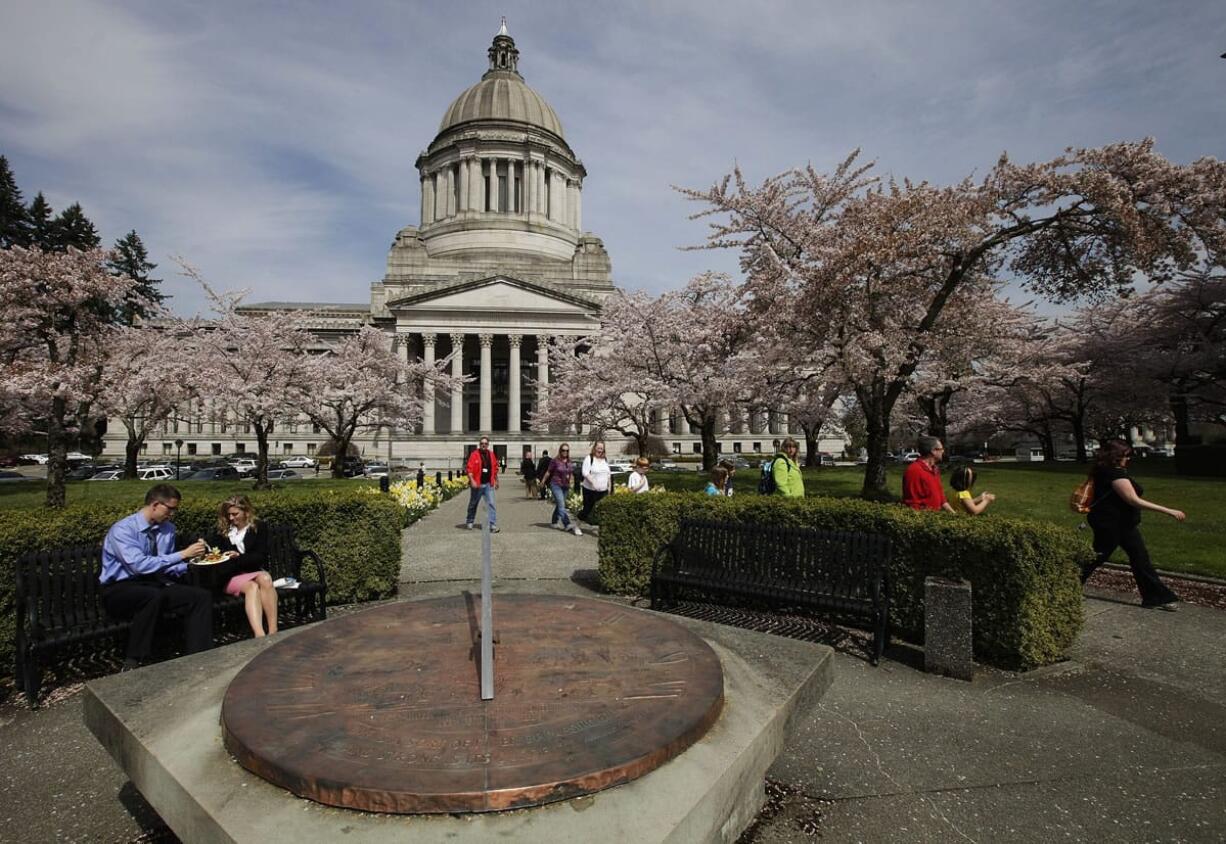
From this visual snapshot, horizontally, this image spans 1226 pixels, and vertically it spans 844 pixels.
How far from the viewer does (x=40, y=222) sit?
Answer: 2008 inches

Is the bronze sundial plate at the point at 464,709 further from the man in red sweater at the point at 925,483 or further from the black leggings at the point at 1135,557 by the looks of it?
the black leggings at the point at 1135,557

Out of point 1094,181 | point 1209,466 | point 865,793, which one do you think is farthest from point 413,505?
point 1209,466

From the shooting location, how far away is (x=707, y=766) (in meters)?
2.75

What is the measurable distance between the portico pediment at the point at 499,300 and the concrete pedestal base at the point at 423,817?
57454 mm

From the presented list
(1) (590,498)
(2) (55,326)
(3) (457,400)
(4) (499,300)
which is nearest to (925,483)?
(1) (590,498)

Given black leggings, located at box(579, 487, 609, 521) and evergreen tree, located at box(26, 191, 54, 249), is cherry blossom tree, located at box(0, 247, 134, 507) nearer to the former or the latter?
black leggings, located at box(579, 487, 609, 521)

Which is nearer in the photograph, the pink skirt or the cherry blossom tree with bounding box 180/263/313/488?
the pink skirt

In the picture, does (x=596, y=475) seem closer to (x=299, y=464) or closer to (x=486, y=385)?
(x=486, y=385)

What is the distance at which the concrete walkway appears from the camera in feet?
11.7

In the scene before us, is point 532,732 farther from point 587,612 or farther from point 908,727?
point 908,727

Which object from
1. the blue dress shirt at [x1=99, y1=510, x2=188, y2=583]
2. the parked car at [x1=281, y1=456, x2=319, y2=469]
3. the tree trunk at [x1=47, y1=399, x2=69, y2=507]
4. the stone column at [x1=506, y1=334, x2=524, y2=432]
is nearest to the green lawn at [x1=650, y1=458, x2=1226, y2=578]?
the blue dress shirt at [x1=99, y1=510, x2=188, y2=583]

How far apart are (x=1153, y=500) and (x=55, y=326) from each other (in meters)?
31.4

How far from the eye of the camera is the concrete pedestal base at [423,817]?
7.70 feet

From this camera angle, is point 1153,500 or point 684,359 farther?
point 684,359
